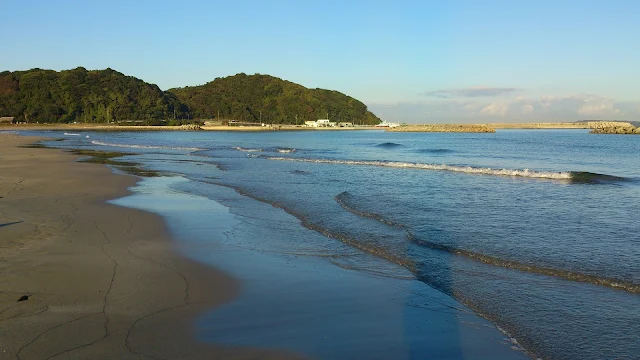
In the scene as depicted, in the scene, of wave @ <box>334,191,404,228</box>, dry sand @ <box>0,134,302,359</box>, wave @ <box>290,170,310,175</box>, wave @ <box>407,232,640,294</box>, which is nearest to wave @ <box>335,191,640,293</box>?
wave @ <box>407,232,640,294</box>

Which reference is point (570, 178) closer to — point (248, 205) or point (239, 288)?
point (248, 205)

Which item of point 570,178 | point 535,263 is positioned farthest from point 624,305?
point 570,178

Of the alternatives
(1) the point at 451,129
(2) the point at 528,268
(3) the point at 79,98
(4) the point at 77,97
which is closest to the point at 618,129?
(1) the point at 451,129

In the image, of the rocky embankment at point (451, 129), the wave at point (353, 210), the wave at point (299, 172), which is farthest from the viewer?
the rocky embankment at point (451, 129)

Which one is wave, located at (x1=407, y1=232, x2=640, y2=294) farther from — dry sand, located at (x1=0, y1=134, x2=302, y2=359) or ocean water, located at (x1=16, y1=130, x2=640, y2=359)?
dry sand, located at (x1=0, y1=134, x2=302, y2=359)

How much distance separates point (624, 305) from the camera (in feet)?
20.6

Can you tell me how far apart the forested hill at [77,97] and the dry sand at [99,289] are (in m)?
154

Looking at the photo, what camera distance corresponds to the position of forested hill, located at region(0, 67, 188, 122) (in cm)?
14300

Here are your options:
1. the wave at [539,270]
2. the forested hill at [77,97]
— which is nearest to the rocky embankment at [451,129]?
the forested hill at [77,97]

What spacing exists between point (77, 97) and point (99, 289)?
166 meters

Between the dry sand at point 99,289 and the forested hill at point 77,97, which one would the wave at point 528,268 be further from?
the forested hill at point 77,97

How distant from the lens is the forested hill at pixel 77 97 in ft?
469

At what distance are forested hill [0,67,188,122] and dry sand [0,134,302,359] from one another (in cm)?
15423

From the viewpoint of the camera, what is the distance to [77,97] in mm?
152000
